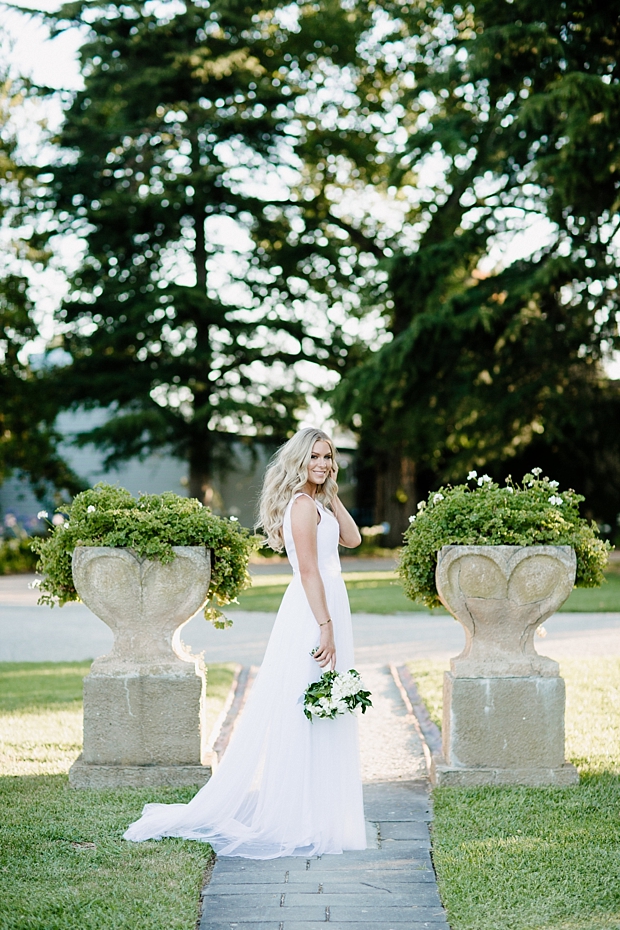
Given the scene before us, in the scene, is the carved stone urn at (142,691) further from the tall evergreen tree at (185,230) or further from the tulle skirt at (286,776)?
the tall evergreen tree at (185,230)

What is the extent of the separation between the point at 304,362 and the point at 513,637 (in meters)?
19.1

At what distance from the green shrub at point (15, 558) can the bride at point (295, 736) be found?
17.3m

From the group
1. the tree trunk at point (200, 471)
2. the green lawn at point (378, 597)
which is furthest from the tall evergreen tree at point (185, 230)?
the green lawn at point (378, 597)

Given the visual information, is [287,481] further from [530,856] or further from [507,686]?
[530,856]

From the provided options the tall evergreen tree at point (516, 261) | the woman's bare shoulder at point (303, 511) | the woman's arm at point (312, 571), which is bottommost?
the woman's arm at point (312, 571)

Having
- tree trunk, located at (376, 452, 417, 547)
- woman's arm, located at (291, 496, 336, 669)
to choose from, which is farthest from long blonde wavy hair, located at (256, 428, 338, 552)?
tree trunk, located at (376, 452, 417, 547)

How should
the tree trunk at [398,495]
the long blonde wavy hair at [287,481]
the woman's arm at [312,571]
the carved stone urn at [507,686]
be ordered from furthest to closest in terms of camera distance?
the tree trunk at [398,495]
the carved stone urn at [507,686]
the long blonde wavy hair at [287,481]
the woman's arm at [312,571]

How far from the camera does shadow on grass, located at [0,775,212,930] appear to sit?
3496 mm

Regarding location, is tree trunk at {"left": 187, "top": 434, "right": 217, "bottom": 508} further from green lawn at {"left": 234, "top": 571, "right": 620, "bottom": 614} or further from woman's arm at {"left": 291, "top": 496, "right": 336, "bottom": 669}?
woman's arm at {"left": 291, "top": 496, "right": 336, "bottom": 669}

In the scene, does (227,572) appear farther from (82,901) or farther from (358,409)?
(358,409)

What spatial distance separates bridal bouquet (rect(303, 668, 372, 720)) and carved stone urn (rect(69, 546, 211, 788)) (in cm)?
103

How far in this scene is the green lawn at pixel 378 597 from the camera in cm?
1395

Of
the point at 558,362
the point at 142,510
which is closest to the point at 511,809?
the point at 142,510

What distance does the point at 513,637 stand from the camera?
5285 millimetres
